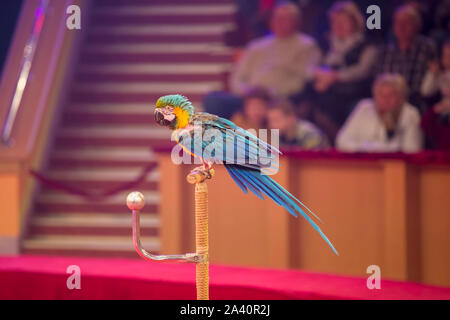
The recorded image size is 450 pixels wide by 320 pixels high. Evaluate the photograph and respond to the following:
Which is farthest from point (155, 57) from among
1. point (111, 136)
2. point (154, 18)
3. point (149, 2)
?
point (111, 136)

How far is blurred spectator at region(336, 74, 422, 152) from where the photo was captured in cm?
466

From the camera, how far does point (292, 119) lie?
15.6 feet

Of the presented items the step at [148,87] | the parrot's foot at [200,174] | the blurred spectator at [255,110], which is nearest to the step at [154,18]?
the step at [148,87]

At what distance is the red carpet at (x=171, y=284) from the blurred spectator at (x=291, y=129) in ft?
7.94

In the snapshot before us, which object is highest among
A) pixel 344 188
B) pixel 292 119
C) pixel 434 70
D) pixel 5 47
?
pixel 5 47

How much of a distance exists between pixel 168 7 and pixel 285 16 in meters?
1.66

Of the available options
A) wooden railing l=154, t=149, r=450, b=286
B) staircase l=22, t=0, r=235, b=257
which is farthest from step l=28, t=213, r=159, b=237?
wooden railing l=154, t=149, r=450, b=286

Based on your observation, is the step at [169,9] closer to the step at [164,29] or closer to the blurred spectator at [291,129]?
the step at [164,29]

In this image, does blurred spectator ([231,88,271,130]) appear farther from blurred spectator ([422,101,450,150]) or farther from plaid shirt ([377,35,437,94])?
blurred spectator ([422,101,450,150])

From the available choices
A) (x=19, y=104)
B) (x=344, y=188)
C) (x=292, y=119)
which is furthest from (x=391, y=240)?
(x=19, y=104)

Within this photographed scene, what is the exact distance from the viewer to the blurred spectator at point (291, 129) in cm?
471

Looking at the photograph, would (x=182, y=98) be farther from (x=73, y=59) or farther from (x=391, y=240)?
(x=73, y=59)

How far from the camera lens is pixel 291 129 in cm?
475

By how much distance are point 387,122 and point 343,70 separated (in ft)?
2.03
